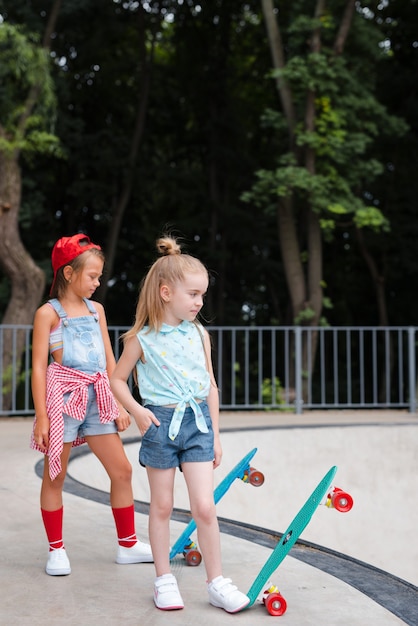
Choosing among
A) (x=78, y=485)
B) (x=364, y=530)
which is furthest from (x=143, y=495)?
(x=364, y=530)

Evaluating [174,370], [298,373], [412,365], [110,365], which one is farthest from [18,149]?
[174,370]

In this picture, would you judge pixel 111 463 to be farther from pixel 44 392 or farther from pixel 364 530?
pixel 364 530

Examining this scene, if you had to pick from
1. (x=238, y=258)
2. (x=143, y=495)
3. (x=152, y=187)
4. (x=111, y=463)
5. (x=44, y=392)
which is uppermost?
(x=152, y=187)

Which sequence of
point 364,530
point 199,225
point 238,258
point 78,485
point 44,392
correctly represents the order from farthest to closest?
point 238,258, point 199,225, point 364,530, point 78,485, point 44,392

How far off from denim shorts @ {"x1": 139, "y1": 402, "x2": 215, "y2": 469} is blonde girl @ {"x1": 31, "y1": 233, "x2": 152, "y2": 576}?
506 millimetres

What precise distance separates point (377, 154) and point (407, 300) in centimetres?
420

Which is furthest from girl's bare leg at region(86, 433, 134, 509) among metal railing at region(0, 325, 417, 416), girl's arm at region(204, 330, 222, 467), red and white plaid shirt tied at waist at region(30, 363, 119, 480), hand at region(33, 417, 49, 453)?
metal railing at region(0, 325, 417, 416)

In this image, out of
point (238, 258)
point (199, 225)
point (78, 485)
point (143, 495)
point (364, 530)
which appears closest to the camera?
point (78, 485)

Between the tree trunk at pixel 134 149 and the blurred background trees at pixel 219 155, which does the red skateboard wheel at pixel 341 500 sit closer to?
the blurred background trees at pixel 219 155

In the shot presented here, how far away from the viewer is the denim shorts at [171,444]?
3.05 m

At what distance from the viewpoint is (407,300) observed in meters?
22.5

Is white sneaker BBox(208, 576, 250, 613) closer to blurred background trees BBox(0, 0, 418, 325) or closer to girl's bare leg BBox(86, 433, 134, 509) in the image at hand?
girl's bare leg BBox(86, 433, 134, 509)

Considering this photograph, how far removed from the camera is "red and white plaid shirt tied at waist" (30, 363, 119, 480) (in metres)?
3.42

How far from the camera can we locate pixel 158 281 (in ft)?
10.3
